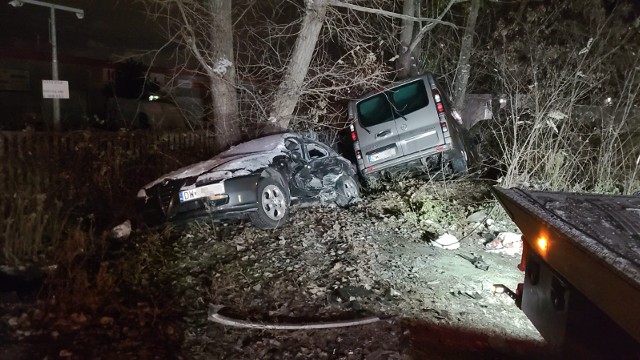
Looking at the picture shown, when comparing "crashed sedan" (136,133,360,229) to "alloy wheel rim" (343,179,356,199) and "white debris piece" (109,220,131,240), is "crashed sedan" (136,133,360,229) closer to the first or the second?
"white debris piece" (109,220,131,240)

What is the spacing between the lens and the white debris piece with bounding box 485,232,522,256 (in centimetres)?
644

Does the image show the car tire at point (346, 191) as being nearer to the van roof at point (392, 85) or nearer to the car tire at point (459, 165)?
the van roof at point (392, 85)

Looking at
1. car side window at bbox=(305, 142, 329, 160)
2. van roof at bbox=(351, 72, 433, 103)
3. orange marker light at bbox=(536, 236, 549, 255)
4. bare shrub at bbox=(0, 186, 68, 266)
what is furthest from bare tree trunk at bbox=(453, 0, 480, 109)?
orange marker light at bbox=(536, 236, 549, 255)

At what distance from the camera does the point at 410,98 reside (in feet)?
29.5

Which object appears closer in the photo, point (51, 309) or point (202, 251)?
point (51, 309)

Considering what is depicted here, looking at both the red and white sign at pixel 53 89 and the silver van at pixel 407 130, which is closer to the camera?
the silver van at pixel 407 130

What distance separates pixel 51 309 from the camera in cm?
390

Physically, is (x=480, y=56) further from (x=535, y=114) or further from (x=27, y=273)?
(x=27, y=273)

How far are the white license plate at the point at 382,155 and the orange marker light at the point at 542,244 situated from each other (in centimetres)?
610

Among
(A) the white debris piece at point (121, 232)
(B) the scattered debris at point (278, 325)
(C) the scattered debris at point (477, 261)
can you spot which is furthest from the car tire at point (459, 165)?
(A) the white debris piece at point (121, 232)

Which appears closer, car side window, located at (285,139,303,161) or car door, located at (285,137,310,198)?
car door, located at (285,137,310,198)

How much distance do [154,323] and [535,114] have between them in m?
6.65

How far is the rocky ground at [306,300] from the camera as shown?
3.69 meters

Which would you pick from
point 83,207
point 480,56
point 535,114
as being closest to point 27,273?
point 83,207
